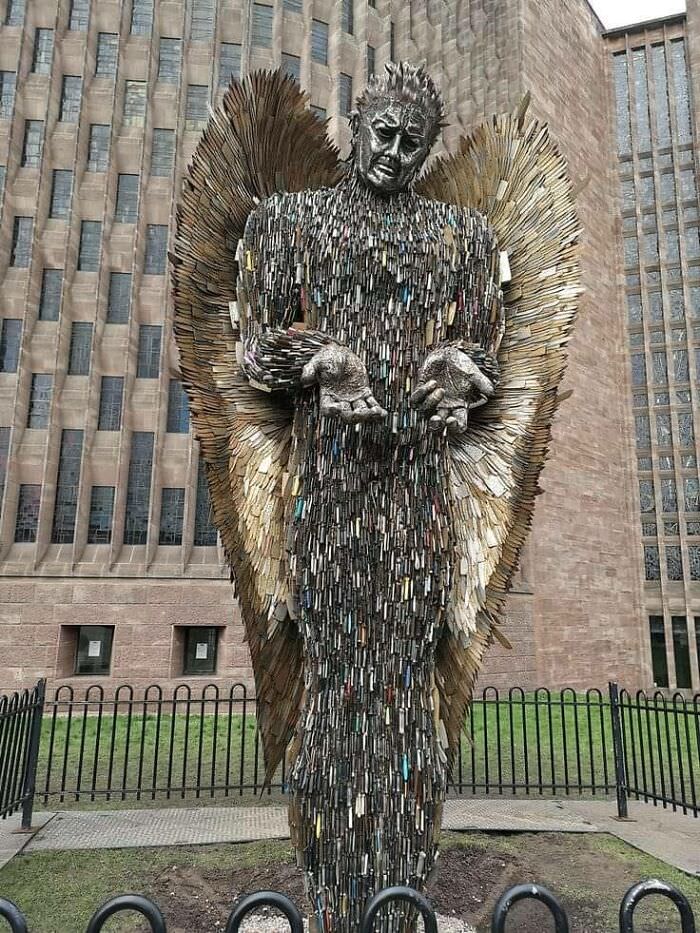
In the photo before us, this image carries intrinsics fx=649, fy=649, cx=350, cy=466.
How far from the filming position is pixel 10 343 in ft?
54.3

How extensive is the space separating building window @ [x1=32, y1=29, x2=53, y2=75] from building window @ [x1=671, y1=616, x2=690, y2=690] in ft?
90.1

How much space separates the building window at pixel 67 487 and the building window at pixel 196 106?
916cm

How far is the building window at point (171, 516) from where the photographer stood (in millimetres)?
16406

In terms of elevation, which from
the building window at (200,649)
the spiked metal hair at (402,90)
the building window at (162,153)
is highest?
the building window at (162,153)

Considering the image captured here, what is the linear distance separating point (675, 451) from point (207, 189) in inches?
1025

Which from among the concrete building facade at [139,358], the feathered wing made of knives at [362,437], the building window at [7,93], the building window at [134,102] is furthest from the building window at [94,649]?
the building window at [7,93]

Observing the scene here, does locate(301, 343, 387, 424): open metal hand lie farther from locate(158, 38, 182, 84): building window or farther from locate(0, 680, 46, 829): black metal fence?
locate(158, 38, 182, 84): building window

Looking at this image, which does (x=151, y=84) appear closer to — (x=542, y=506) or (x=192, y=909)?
(x=542, y=506)

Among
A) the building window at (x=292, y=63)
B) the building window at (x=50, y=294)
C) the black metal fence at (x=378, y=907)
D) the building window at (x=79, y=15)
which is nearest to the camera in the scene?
the black metal fence at (x=378, y=907)

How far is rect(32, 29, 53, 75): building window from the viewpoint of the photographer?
17.8 m

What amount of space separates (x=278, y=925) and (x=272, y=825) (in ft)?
8.21

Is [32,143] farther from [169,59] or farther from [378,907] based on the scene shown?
[378,907]

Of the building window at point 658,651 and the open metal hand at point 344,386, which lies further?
the building window at point 658,651

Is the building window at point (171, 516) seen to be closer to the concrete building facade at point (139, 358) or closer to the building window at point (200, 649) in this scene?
the concrete building facade at point (139, 358)
